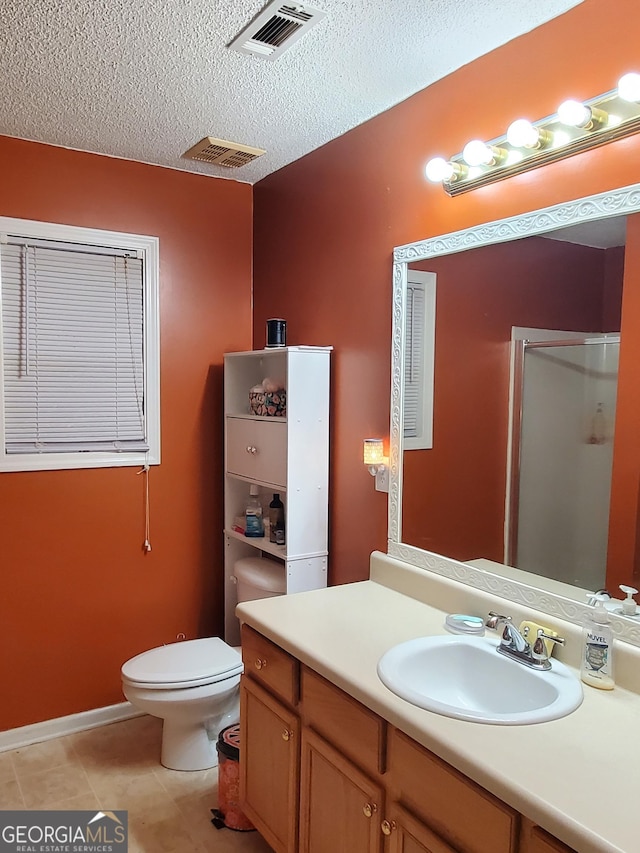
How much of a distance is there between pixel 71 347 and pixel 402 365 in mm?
1399

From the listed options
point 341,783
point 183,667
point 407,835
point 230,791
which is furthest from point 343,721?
point 183,667

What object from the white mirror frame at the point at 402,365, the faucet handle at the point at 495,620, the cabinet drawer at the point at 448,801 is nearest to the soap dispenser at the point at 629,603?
the white mirror frame at the point at 402,365

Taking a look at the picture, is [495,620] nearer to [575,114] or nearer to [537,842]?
[537,842]

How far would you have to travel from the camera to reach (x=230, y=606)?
119 inches

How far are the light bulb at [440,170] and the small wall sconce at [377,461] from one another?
88 cm

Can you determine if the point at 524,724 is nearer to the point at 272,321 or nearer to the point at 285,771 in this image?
the point at 285,771

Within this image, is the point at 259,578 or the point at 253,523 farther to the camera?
the point at 253,523

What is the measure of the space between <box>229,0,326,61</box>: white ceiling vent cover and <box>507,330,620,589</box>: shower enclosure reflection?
1.01 metres

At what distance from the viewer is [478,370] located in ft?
6.46

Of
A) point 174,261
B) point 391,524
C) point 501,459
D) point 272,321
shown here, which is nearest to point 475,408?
point 501,459

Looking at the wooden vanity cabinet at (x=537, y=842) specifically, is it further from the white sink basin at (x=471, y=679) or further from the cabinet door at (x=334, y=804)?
the cabinet door at (x=334, y=804)

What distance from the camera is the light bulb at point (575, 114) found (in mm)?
1531

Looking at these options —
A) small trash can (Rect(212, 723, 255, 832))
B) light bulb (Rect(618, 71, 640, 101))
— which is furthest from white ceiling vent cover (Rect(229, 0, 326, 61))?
small trash can (Rect(212, 723, 255, 832))

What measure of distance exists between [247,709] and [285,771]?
258 millimetres
